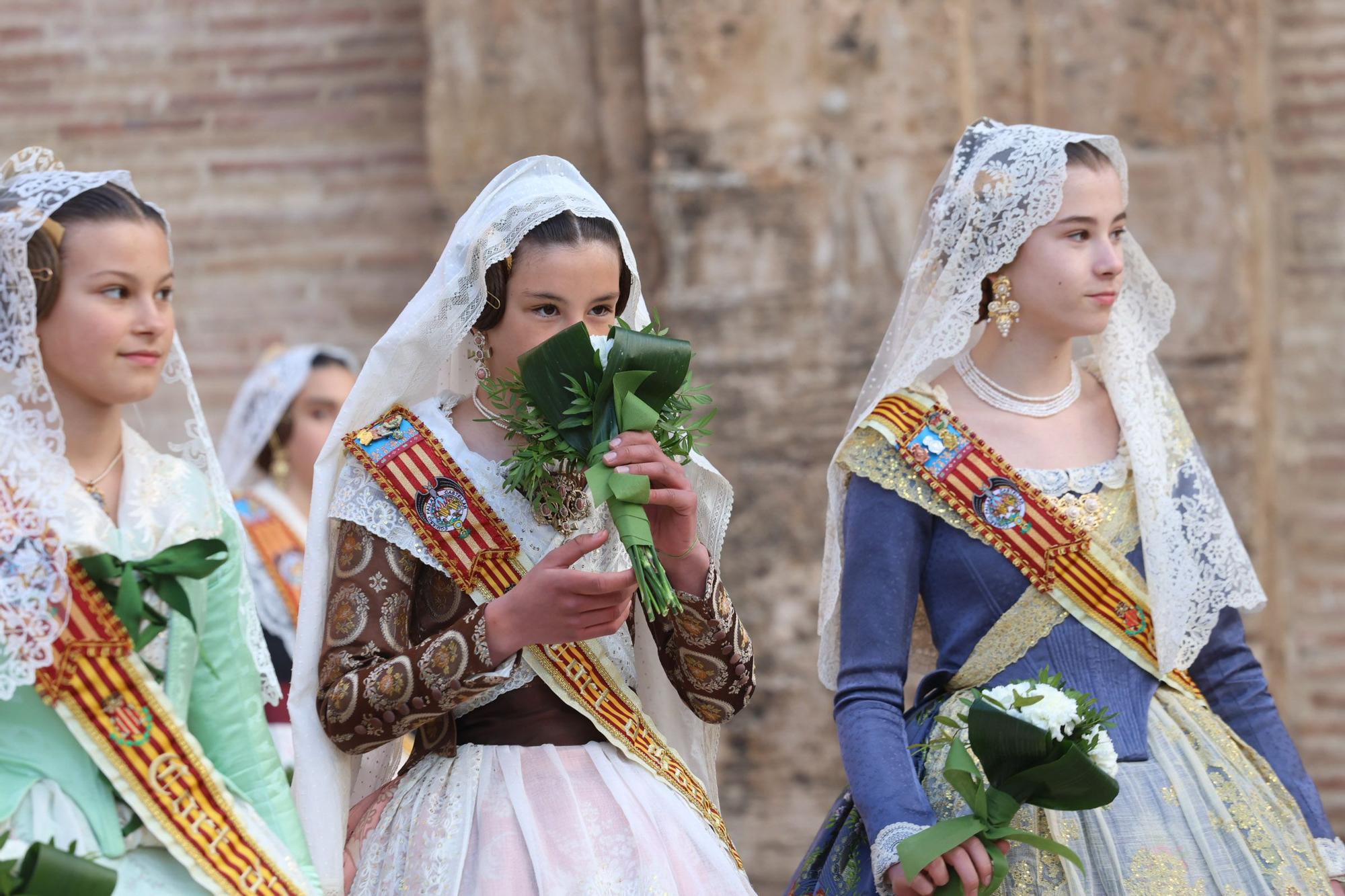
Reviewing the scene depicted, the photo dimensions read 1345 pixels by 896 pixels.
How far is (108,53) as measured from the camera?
6.78 metres

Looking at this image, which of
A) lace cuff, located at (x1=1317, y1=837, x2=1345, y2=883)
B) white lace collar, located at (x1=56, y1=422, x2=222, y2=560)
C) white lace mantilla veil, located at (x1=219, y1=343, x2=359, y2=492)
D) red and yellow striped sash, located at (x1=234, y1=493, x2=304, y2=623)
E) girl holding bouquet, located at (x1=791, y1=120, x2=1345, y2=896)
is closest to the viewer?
white lace collar, located at (x1=56, y1=422, x2=222, y2=560)

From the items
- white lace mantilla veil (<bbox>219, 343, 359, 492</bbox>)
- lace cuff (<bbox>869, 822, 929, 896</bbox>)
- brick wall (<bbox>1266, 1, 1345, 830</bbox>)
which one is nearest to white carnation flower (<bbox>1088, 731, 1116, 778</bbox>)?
lace cuff (<bbox>869, 822, 929, 896</bbox>)

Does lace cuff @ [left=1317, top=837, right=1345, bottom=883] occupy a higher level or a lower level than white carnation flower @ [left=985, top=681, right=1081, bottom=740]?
lower

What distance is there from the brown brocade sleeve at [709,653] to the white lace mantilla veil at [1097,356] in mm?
297

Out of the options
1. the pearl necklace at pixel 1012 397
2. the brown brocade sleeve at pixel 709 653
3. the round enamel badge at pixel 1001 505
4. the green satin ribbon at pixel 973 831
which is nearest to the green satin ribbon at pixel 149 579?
the brown brocade sleeve at pixel 709 653

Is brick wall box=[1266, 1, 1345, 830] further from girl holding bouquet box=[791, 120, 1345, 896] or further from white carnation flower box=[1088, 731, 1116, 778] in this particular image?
white carnation flower box=[1088, 731, 1116, 778]

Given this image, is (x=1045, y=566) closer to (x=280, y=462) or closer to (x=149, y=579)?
(x=149, y=579)

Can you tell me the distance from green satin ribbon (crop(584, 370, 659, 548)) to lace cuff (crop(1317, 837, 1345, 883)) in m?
1.40

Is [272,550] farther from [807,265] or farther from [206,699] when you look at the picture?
[206,699]

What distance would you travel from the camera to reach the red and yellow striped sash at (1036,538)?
3.30 m

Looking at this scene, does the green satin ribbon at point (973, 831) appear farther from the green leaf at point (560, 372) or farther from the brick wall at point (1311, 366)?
the brick wall at point (1311, 366)

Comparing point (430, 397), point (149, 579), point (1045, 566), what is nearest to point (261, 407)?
point (430, 397)

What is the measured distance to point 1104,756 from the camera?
9.64 feet

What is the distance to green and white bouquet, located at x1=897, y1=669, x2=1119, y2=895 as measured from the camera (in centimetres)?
291
